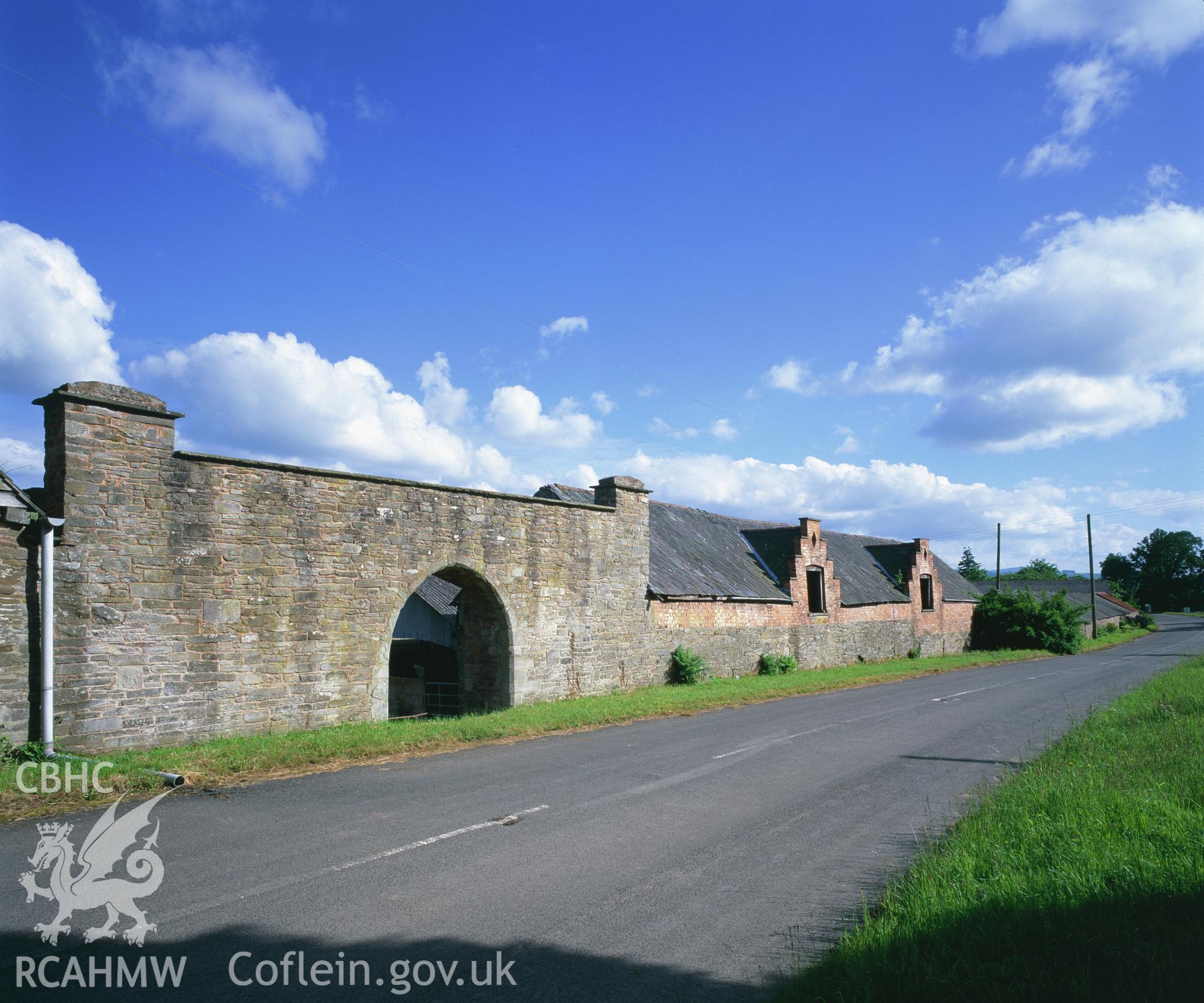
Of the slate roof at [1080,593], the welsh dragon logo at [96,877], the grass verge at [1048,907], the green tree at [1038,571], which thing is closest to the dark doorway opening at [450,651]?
the welsh dragon logo at [96,877]

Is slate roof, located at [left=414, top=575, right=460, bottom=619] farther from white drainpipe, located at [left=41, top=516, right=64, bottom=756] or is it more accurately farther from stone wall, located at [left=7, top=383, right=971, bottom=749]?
white drainpipe, located at [left=41, top=516, right=64, bottom=756]

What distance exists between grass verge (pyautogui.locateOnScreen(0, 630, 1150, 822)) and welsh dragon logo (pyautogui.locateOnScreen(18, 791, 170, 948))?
3.90 feet

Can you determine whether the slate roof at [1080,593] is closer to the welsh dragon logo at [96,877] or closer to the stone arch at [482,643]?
the stone arch at [482,643]

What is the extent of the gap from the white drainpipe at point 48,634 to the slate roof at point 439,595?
1056 centimetres

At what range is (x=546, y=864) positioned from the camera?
6305 mm

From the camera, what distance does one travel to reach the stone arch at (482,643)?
16.9 meters

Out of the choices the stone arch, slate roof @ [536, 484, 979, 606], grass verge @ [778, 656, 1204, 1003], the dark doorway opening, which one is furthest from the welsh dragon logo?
slate roof @ [536, 484, 979, 606]

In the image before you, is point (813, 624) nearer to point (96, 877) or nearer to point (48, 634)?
point (48, 634)

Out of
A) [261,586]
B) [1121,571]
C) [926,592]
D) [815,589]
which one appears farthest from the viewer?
[1121,571]

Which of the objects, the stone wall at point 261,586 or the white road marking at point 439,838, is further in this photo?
the stone wall at point 261,586

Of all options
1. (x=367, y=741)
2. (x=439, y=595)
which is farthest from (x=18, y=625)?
(x=439, y=595)

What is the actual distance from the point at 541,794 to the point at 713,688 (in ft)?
40.3

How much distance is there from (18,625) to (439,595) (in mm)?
12173

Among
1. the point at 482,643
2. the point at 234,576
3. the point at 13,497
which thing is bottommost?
the point at 482,643
